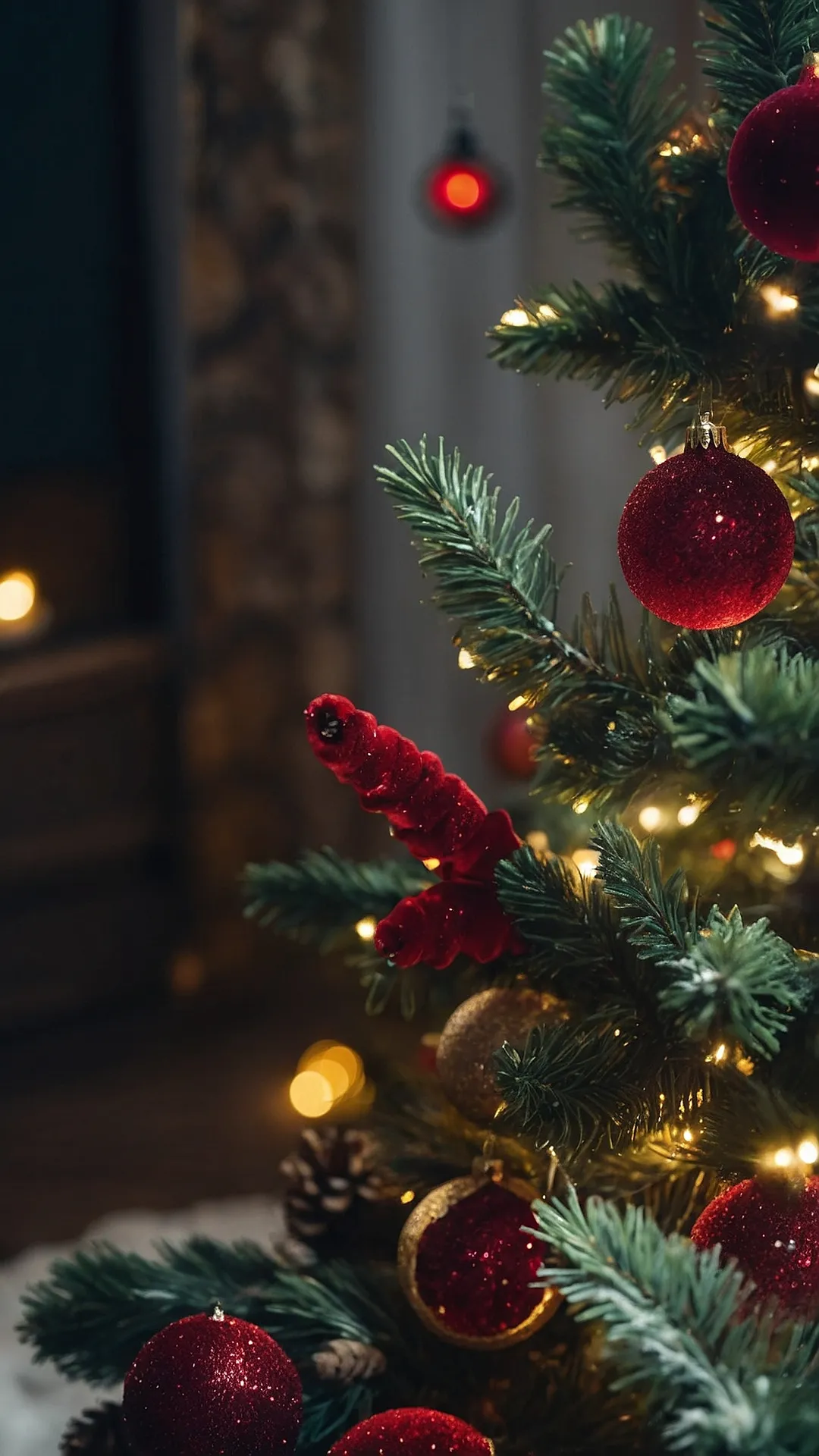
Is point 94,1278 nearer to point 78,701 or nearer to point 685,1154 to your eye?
point 685,1154

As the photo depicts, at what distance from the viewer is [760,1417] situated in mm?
525

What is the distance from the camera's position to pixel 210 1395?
67cm

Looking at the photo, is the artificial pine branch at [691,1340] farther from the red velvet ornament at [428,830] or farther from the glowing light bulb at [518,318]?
the glowing light bulb at [518,318]

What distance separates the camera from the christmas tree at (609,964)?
0.59m

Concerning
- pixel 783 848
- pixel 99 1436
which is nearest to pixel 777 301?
pixel 783 848

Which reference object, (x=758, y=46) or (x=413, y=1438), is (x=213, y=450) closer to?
(x=758, y=46)

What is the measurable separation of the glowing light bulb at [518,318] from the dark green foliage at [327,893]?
347 mm

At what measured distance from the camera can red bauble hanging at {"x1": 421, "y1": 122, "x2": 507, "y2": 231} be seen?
5.66 feet

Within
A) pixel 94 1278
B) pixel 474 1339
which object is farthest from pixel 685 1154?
pixel 94 1278

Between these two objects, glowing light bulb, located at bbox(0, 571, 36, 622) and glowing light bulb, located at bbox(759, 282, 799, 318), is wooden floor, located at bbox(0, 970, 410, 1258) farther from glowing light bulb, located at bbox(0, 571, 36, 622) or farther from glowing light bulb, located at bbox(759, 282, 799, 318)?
glowing light bulb, located at bbox(759, 282, 799, 318)

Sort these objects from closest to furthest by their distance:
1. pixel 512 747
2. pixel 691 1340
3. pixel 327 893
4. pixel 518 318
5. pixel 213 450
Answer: pixel 691 1340, pixel 518 318, pixel 327 893, pixel 512 747, pixel 213 450

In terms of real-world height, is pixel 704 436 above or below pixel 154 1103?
below

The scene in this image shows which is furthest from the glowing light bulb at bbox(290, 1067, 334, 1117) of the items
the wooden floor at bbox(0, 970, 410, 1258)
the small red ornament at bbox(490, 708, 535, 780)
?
the small red ornament at bbox(490, 708, 535, 780)

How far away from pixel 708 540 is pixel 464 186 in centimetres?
126
